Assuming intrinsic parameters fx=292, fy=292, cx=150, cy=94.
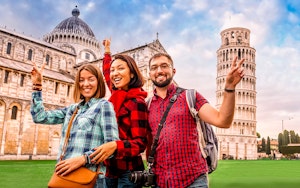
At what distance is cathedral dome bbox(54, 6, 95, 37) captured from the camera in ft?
→ 176

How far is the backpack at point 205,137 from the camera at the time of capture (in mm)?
2729

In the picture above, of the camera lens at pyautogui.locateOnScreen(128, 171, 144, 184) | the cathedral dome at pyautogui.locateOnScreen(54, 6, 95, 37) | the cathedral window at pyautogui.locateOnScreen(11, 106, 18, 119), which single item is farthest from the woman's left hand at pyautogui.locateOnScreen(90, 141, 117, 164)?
the cathedral dome at pyautogui.locateOnScreen(54, 6, 95, 37)

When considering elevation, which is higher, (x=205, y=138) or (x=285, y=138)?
(x=285, y=138)

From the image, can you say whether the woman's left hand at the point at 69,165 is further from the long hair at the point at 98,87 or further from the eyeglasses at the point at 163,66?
the eyeglasses at the point at 163,66

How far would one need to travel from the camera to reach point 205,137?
2900mm

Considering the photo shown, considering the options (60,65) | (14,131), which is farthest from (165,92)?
(60,65)

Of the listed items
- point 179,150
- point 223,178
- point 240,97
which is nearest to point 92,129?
point 179,150

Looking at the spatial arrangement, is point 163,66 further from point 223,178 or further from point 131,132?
point 223,178

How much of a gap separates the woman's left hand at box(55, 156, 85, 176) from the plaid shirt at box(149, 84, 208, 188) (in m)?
0.74

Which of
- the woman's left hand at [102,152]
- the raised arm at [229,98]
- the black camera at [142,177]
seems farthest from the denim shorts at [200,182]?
the woman's left hand at [102,152]

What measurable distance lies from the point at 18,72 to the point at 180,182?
1268 inches

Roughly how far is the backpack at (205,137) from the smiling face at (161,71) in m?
0.25

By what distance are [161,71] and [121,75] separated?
0.41m

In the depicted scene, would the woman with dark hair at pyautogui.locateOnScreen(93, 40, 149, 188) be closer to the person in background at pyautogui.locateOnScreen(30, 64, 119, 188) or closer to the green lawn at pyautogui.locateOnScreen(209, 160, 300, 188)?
the person in background at pyautogui.locateOnScreen(30, 64, 119, 188)
